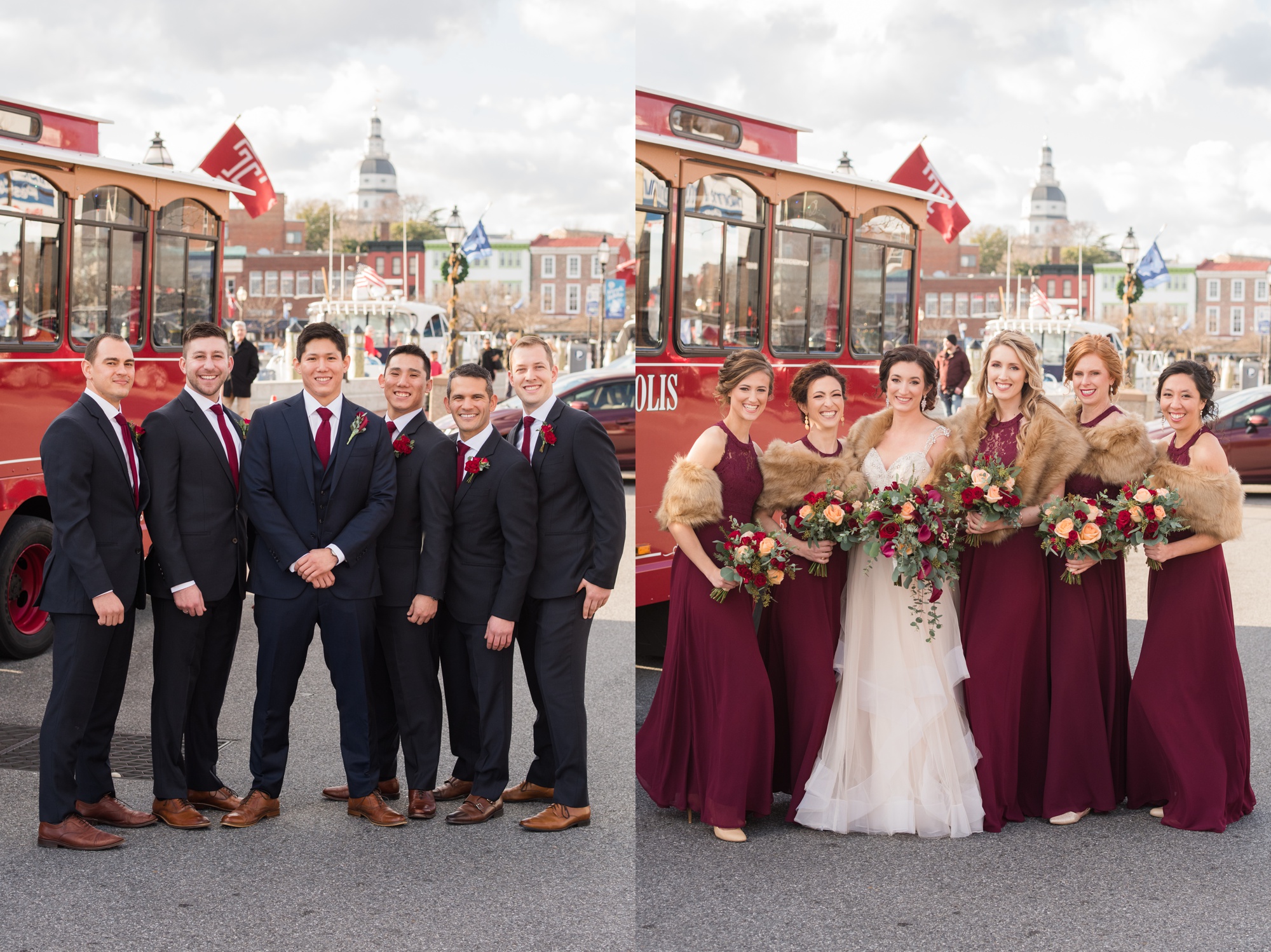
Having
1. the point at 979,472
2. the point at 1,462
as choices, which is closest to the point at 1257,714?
the point at 979,472

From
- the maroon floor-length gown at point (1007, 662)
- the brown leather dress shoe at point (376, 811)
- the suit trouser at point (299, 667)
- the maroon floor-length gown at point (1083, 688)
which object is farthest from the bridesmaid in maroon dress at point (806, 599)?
the suit trouser at point (299, 667)

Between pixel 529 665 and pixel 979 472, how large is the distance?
189cm

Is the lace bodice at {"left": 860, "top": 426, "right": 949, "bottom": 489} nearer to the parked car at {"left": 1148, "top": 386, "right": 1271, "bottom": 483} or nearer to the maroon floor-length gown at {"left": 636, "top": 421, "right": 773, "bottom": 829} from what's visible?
the maroon floor-length gown at {"left": 636, "top": 421, "right": 773, "bottom": 829}

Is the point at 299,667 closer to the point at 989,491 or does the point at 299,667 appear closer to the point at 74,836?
the point at 74,836

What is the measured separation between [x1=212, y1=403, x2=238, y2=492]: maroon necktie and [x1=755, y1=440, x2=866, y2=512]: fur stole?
202 cm

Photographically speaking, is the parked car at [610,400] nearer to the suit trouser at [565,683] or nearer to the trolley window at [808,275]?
the trolley window at [808,275]

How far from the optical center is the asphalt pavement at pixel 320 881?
3.92m

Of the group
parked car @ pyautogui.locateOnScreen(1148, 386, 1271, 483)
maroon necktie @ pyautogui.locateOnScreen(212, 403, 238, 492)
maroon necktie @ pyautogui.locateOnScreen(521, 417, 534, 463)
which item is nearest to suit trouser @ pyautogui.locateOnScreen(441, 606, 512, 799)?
maroon necktie @ pyautogui.locateOnScreen(521, 417, 534, 463)

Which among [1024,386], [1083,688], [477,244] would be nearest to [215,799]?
[1083,688]

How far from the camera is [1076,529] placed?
15.6ft

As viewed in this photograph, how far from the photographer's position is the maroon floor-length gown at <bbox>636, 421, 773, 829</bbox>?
15.5 ft

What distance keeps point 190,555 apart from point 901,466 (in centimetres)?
272

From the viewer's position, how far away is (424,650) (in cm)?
497

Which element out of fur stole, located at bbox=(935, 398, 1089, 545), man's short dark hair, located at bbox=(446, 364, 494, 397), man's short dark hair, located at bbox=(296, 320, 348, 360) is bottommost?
fur stole, located at bbox=(935, 398, 1089, 545)
